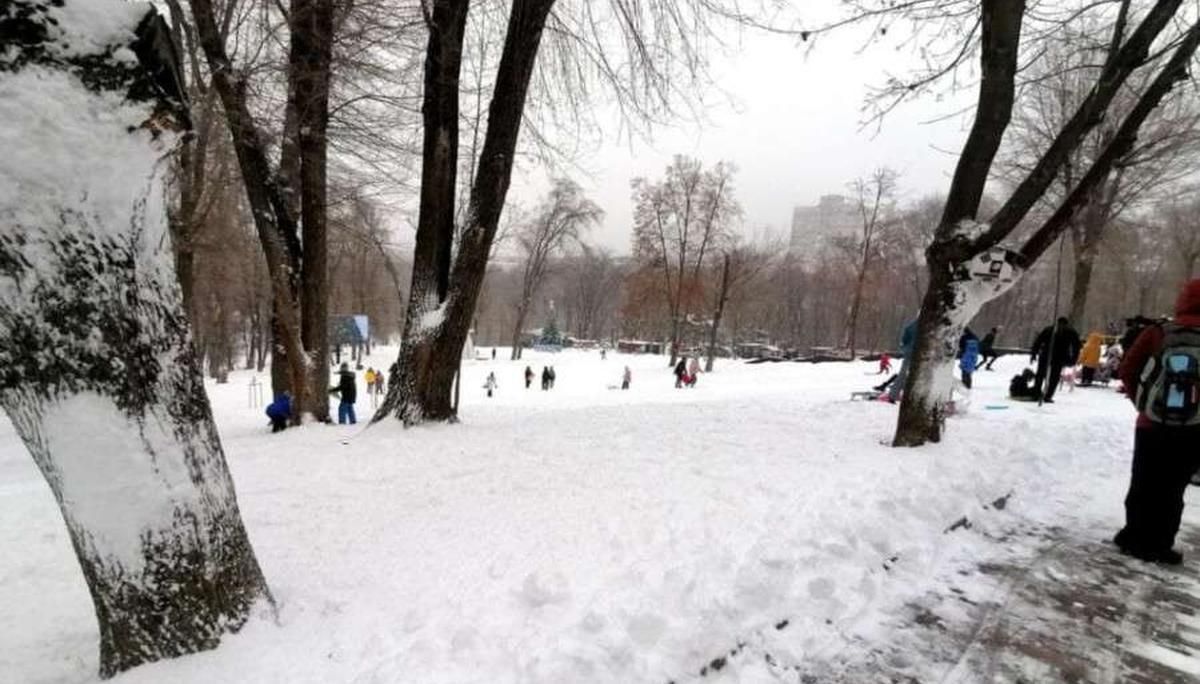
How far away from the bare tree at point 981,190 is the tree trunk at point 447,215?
4345mm

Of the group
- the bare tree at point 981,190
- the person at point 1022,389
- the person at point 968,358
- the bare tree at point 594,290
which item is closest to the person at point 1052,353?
the person at point 1022,389

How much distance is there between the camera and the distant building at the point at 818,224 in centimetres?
5303

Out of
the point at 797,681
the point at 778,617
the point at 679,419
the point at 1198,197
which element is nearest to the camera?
the point at 797,681

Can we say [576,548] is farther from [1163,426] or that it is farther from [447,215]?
[447,215]

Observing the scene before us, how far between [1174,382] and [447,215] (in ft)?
20.5

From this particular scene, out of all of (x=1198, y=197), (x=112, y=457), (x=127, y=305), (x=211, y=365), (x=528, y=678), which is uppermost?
(x=1198, y=197)

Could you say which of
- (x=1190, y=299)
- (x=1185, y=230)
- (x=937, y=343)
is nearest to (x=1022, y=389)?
(x=937, y=343)

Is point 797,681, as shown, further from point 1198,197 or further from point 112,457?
point 1198,197

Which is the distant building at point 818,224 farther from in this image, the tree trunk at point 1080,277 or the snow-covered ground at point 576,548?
the snow-covered ground at point 576,548

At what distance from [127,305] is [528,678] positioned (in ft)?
6.06

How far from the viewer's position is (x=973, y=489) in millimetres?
4898

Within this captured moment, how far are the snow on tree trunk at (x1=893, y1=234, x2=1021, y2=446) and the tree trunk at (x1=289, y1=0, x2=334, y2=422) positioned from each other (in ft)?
25.1

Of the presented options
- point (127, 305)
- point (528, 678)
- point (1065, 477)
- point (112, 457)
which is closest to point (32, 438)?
point (112, 457)

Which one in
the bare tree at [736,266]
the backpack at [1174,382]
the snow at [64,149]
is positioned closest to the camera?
the snow at [64,149]
